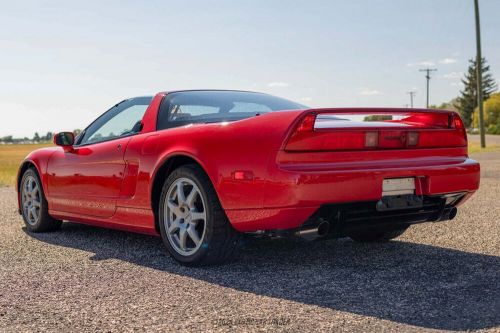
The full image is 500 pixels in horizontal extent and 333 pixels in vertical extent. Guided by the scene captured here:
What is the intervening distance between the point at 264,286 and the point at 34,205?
11.4 ft

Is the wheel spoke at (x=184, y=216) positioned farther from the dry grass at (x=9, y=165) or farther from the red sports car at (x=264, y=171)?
the dry grass at (x=9, y=165)

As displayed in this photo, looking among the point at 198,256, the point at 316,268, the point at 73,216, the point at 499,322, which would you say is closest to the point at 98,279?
the point at 198,256

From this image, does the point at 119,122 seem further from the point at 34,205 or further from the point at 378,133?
the point at 378,133

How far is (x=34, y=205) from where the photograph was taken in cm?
656

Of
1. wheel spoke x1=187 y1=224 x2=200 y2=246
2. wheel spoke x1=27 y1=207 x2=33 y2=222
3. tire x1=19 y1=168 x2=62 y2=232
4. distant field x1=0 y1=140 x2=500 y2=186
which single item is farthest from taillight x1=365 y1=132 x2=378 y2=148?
distant field x1=0 y1=140 x2=500 y2=186

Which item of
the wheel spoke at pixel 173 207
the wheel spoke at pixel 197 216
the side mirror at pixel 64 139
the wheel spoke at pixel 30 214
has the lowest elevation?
the wheel spoke at pixel 30 214

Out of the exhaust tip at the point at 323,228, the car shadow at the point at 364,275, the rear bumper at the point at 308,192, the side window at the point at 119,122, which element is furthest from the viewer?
the side window at the point at 119,122

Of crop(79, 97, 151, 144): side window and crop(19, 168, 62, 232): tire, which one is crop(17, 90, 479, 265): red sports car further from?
crop(19, 168, 62, 232): tire

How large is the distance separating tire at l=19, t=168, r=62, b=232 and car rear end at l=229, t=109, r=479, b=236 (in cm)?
301

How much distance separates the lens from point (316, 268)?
4430 mm

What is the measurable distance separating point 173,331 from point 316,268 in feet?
5.28

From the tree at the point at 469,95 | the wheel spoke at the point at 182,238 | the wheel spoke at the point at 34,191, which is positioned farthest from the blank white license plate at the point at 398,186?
the tree at the point at 469,95

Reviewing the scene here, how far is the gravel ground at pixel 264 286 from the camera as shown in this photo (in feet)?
10.5

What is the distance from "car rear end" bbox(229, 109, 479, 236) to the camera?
386cm
